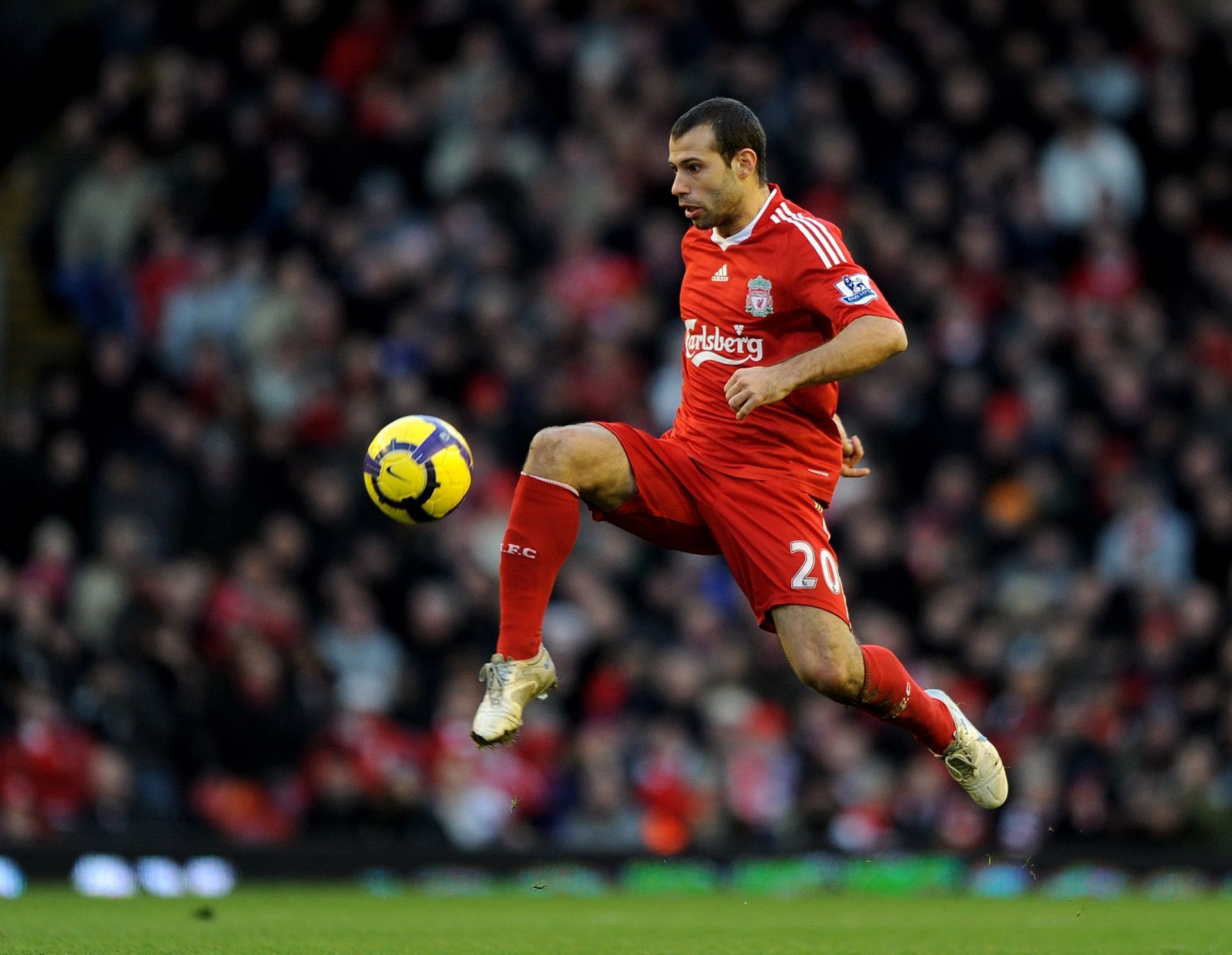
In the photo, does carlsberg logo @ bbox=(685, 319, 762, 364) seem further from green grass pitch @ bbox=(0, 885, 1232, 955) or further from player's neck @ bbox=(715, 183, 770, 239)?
green grass pitch @ bbox=(0, 885, 1232, 955)

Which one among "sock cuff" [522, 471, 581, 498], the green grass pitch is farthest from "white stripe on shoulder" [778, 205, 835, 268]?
the green grass pitch

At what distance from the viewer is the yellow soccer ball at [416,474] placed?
686 centimetres

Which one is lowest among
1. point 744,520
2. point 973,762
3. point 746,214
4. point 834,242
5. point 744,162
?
point 973,762

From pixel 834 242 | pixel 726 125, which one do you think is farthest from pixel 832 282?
pixel 726 125

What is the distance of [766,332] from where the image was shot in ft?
23.0

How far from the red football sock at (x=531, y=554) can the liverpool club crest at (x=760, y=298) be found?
0.90 m

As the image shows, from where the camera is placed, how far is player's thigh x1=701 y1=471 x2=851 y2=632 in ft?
22.8

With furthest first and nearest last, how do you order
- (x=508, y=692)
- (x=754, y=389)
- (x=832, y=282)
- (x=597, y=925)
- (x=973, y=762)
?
(x=597, y=925)
(x=973, y=762)
(x=832, y=282)
(x=508, y=692)
(x=754, y=389)

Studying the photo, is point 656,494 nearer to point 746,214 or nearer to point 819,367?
point 819,367

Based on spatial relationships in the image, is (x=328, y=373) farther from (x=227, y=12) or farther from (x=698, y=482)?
(x=698, y=482)

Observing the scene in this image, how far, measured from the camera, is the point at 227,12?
16.0 m

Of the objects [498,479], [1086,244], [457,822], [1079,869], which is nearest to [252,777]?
[457,822]

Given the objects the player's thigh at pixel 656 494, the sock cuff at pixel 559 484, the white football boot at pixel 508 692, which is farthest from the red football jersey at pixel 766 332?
the white football boot at pixel 508 692

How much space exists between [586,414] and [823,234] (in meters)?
6.90
